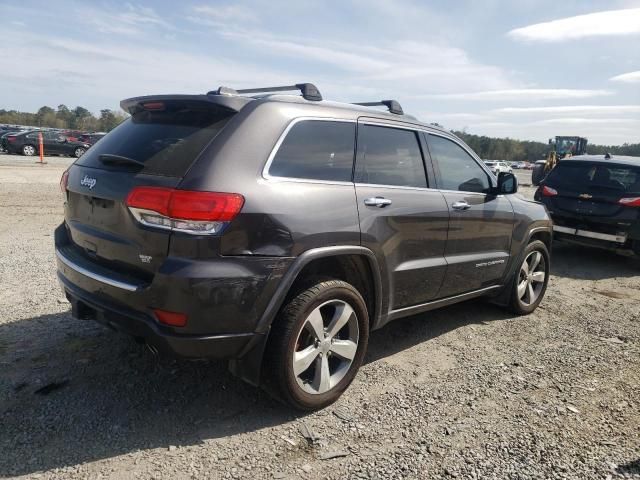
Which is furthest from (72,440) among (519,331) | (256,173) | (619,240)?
(619,240)

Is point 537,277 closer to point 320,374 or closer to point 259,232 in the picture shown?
point 320,374

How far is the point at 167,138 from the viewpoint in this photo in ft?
9.37

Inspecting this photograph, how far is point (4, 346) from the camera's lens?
11.9 ft

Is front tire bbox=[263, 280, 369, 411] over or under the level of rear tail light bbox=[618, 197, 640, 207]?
under

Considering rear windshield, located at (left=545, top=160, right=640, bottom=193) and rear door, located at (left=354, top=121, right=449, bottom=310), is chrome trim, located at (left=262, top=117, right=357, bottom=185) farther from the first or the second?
rear windshield, located at (left=545, top=160, right=640, bottom=193)

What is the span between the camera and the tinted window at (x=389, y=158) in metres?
3.35

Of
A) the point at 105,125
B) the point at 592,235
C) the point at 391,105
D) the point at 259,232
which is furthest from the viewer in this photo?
Result: the point at 105,125

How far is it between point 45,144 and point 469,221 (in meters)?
26.7

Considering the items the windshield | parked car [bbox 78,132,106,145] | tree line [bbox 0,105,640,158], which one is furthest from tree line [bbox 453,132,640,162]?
parked car [bbox 78,132,106,145]

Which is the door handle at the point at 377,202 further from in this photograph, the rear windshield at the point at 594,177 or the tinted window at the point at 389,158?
the rear windshield at the point at 594,177

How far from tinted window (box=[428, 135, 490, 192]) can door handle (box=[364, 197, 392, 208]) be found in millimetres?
802

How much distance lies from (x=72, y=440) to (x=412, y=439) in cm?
187

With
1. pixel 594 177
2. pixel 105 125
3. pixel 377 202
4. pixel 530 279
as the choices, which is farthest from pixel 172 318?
pixel 105 125

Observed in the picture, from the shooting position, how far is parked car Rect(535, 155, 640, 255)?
286 inches
